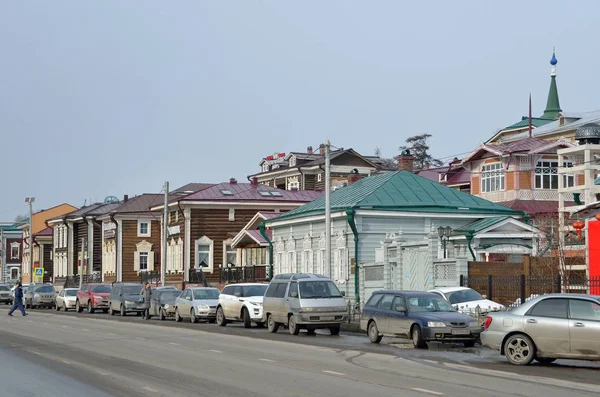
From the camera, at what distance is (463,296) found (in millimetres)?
30531

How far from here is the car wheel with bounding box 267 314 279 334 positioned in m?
32.7

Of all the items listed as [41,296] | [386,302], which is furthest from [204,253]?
[386,302]

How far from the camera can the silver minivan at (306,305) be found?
31.0 meters

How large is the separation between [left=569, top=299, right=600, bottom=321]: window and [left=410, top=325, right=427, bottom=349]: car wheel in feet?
20.1

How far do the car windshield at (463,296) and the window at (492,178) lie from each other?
101ft

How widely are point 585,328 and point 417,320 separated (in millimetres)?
6711

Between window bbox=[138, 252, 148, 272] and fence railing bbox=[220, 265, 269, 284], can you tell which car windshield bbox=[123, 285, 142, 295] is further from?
window bbox=[138, 252, 148, 272]

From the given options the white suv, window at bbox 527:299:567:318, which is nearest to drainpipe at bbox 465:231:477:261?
the white suv

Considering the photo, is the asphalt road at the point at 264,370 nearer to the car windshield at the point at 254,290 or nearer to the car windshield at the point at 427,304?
the car windshield at the point at 427,304

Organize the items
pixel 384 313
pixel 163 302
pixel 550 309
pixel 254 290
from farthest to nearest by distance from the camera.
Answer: pixel 163 302 < pixel 254 290 < pixel 384 313 < pixel 550 309

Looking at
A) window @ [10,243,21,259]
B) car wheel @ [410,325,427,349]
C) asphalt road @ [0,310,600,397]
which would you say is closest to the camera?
asphalt road @ [0,310,600,397]

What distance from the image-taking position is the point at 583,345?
18.9 metres

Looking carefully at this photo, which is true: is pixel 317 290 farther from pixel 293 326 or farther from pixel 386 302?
pixel 386 302

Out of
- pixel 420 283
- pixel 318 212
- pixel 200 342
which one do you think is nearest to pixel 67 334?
pixel 200 342
